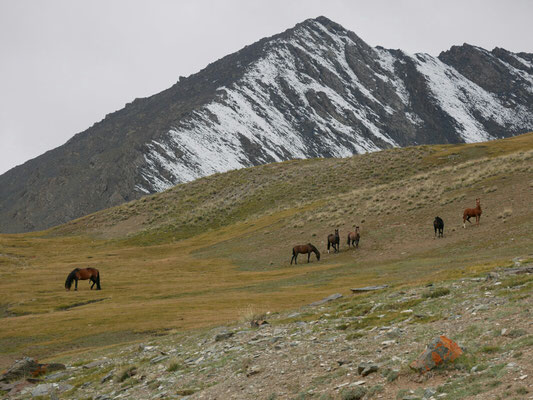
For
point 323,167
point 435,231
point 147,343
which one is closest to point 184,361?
point 147,343

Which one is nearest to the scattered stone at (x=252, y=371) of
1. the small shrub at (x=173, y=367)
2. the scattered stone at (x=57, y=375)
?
the small shrub at (x=173, y=367)

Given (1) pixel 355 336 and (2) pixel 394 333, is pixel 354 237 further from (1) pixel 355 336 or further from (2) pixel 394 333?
(2) pixel 394 333

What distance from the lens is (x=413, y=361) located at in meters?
10.4

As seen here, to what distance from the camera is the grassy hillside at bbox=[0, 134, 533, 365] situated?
27719mm

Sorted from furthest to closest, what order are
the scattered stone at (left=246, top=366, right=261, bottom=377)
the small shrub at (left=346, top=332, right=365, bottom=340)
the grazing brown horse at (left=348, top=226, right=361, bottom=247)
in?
the grazing brown horse at (left=348, top=226, right=361, bottom=247)
the small shrub at (left=346, top=332, right=365, bottom=340)
the scattered stone at (left=246, top=366, right=261, bottom=377)

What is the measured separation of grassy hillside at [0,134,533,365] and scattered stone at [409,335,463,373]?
12362mm

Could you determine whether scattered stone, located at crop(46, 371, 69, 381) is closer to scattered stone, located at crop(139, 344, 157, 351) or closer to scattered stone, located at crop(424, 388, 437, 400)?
scattered stone, located at crop(139, 344, 157, 351)

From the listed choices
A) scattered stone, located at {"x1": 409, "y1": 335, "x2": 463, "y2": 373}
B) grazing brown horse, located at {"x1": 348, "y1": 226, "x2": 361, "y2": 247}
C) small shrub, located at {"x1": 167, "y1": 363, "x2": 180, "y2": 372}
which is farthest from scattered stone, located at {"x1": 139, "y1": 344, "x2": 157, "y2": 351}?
grazing brown horse, located at {"x1": 348, "y1": 226, "x2": 361, "y2": 247}

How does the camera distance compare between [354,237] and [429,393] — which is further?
[354,237]

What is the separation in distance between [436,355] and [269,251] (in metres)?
42.9

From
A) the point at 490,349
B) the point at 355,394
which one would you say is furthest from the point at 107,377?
the point at 490,349

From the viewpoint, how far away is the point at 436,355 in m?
10.1

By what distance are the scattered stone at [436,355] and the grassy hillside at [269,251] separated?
1236cm

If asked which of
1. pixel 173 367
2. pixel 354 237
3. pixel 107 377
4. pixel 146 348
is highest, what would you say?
pixel 354 237
